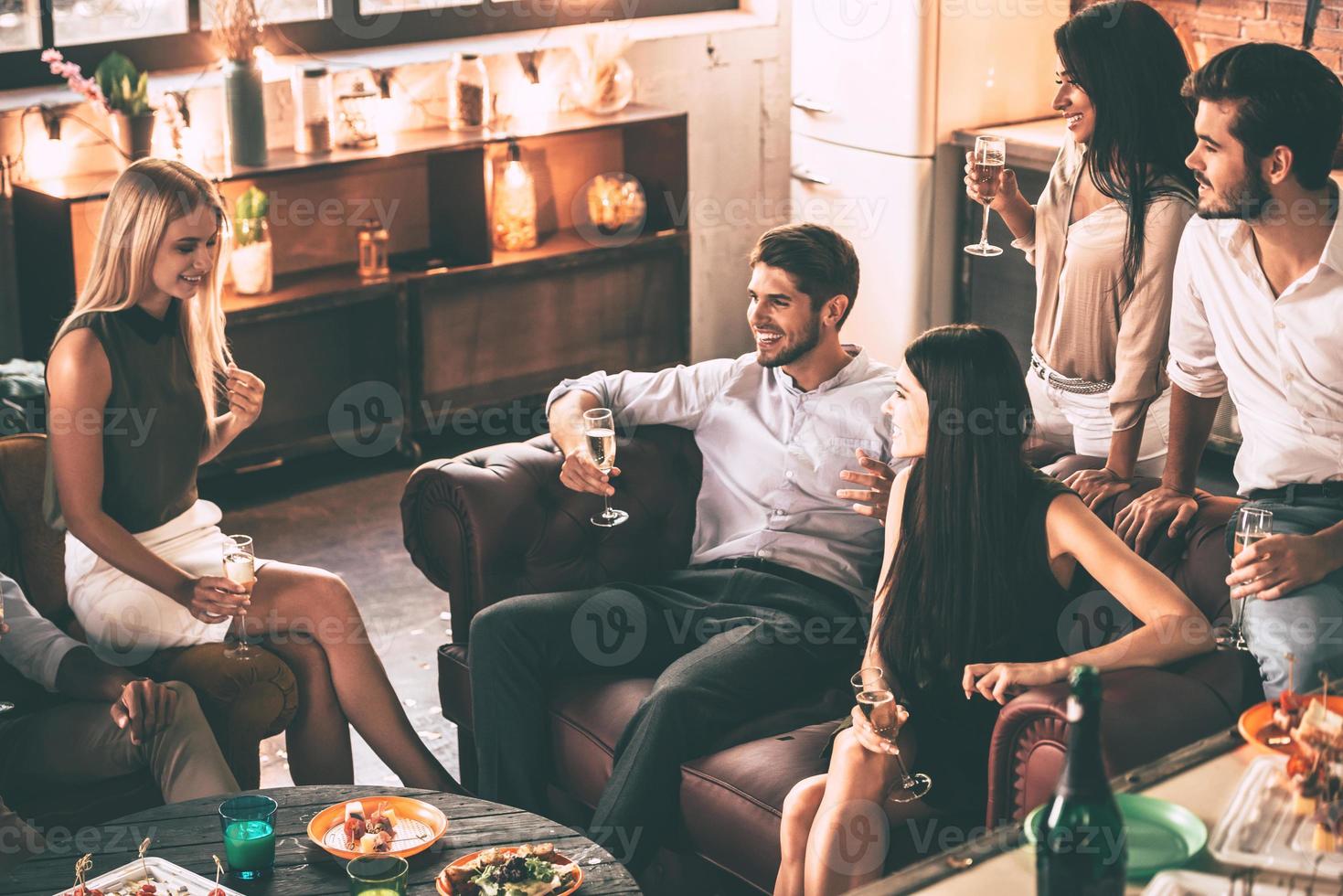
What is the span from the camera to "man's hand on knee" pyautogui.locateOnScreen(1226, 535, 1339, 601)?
2240 mm

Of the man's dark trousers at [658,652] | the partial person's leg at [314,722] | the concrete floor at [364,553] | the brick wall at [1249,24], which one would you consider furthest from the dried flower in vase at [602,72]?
the partial person's leg at [314,722]

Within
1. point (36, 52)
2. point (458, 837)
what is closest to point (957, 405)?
point (458, 837)

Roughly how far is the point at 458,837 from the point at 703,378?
3.83 feet

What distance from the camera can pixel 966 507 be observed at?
8.03 feet

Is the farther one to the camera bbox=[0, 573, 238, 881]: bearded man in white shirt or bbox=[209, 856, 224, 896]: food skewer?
bbox=[0, 573, 238, 881]: bearded man in white shirt

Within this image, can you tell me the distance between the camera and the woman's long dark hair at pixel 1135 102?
2891 millimetres

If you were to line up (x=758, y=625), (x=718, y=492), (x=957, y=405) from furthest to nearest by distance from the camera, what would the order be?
(x=718, y=492) < (x=758, y=625) < (x=957, y=405)

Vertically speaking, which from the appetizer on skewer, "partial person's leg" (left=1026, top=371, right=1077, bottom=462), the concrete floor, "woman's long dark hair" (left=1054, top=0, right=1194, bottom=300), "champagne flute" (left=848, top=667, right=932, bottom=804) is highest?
"woman's long dark hair" (left=1054, top=0, right=1194, bottom=300)

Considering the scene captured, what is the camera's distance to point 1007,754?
226 cm

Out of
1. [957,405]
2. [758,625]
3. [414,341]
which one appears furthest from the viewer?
[414,341]

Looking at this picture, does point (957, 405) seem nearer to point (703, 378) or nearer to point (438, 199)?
point (703, 378)

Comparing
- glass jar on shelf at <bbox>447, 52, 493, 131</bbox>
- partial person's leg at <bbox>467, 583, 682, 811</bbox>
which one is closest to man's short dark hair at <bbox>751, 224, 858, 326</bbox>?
partial person's leg at <bbox>467, 583, 682, 811</bbox>

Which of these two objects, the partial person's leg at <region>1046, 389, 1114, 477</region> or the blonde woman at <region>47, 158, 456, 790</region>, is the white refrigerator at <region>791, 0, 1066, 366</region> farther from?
the blonde woman at <region>47, 158, 456, 790</region>

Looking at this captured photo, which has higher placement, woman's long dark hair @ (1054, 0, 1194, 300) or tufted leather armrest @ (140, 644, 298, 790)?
woman's long dark hair @ (1054, 0, 1194, 300)
